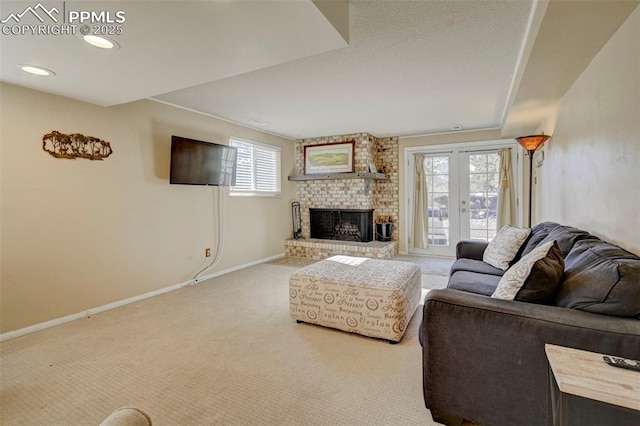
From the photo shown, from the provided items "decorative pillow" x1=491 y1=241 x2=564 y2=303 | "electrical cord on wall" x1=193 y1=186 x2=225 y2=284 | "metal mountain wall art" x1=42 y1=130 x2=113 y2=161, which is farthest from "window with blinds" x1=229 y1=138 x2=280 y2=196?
"decorative pillow" x1=491 y1=241 x2=564 y2=303

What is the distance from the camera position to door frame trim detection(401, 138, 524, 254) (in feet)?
16.3

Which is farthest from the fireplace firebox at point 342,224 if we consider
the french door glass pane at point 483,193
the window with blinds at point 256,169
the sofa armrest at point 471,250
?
the sofa armrest at point 471,250

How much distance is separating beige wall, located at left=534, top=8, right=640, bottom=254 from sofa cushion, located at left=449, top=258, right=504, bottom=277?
29.1 inches

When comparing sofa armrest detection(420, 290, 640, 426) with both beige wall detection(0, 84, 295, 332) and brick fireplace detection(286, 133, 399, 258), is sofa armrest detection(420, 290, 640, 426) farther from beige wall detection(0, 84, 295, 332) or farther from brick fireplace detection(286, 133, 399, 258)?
brick fireplace detection(286, 133, 399, 258)

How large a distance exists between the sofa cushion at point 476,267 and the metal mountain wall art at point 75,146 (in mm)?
3742

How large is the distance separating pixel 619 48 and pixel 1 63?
13.2 feet

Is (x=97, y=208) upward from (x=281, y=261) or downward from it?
upward

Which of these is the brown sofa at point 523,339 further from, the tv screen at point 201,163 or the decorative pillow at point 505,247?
the tv screen at point 201,163

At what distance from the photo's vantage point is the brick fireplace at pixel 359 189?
5570mm

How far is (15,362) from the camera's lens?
7.18 ft

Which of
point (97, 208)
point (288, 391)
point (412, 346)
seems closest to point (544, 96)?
point (412, 346)

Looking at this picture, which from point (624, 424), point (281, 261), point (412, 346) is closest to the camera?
point (624, 424)

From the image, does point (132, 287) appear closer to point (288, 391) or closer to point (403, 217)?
point (288, 391)

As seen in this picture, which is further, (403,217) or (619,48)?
(403,217)
